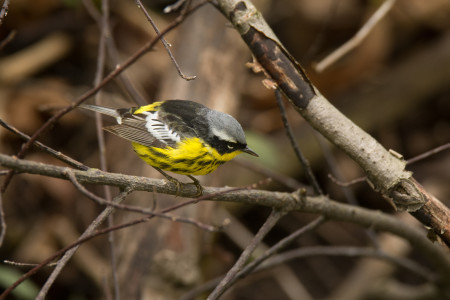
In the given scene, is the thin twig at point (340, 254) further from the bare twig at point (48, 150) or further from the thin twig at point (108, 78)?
the thin twig at point (108, 78)

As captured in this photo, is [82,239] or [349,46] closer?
[82,239]

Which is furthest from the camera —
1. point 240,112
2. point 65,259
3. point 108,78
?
point 240,112

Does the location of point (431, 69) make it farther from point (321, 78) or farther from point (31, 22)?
point (31, 22)

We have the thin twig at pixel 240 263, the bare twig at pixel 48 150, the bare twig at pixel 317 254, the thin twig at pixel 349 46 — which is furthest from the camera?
the bare twig at pixel 317 254

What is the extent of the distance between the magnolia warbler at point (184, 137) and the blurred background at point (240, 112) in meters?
1.12

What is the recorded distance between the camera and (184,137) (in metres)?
2.42

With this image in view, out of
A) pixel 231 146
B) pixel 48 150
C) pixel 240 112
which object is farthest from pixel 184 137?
pixel 240 112

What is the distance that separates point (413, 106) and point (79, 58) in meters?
3.41

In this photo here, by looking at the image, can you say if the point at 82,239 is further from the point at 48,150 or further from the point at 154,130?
the point at 154,130

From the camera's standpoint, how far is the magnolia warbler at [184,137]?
7.78ft

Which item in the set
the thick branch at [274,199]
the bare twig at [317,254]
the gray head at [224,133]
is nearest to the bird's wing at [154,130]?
the gray head at [224,133]

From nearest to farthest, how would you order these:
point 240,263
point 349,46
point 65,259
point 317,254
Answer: point 65,259 < point 240,263 < point 349,46 < point 317,254

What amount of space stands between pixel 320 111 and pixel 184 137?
0.65 meters

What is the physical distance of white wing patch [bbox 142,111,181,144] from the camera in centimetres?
241
